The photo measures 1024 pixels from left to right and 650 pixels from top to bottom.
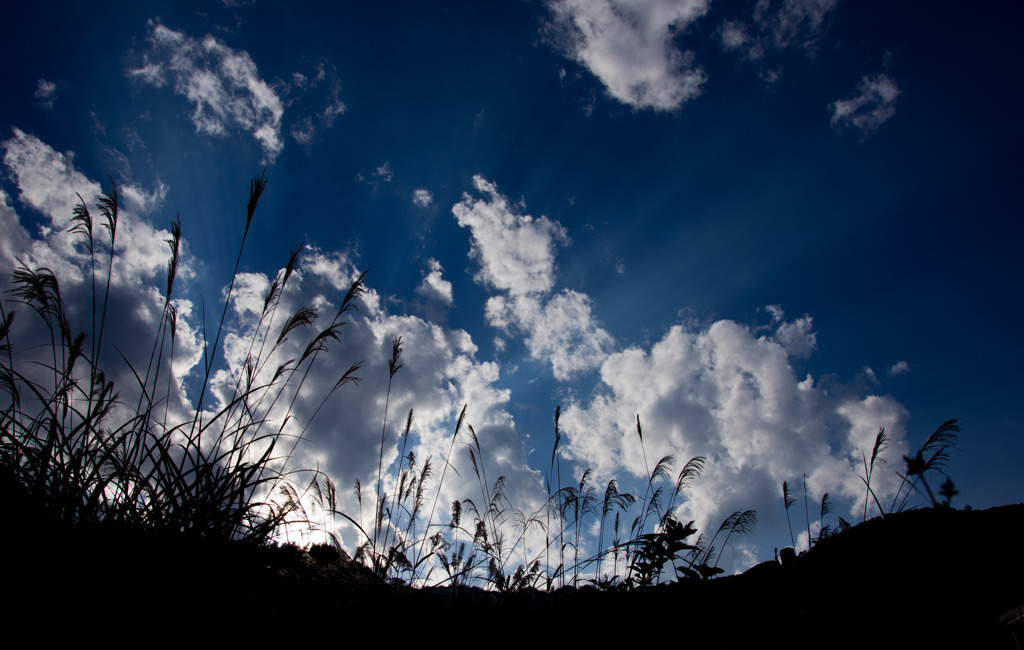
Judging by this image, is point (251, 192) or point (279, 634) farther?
point (251, 192)

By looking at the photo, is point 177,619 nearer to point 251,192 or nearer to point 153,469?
point 153,469

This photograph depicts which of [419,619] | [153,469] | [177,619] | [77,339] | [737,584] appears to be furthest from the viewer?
[77,339]

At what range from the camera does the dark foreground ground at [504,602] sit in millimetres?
1469

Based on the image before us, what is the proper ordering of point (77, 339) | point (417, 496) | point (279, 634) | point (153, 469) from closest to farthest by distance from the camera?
1. point (279, 634)
2. point (153, 469)
3. point (77, 339)
4. point (417, 496)

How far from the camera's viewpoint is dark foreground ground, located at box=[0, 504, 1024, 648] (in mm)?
1469

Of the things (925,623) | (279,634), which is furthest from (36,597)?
(925,623)

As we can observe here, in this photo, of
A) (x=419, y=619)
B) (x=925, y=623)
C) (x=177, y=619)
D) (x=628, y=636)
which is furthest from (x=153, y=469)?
(x=925, y=623)

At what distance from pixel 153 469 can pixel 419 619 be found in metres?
1.74

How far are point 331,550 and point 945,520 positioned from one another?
5.49 m

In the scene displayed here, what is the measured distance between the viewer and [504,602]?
9.13ft

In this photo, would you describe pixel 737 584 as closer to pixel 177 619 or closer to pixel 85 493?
pixel 177 619

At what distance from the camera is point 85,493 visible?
6.81ft

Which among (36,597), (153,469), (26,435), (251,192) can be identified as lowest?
(36,597)

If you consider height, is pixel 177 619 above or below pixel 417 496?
below
